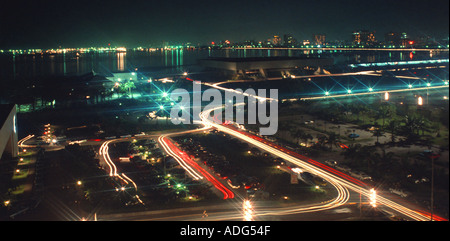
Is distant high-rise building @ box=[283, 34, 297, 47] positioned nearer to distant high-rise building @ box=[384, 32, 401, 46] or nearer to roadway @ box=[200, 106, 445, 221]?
distant high-rise building @ box=[384, 32, 401, 46]

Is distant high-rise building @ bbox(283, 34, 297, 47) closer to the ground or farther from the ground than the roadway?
farther from the ground

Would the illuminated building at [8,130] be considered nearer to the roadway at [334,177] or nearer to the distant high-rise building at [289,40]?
the roadway at [334,177]

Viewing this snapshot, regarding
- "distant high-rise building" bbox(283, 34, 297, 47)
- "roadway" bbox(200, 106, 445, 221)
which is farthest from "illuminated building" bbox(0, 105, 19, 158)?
"distant high-rise building" bbox(283, 34, 297, 47)

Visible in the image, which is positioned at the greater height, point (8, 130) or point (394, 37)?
point (394, 37)

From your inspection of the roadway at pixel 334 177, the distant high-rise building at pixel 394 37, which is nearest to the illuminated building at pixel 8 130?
the roadway at pixel 334 177

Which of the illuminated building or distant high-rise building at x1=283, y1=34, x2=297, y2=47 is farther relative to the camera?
distant high-rise building at x1=283, y1=34, x2=297, y2=47

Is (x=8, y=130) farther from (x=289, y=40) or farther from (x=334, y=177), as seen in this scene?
(x=289, y=40)

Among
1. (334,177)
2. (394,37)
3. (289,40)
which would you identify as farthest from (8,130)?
(289,40)
